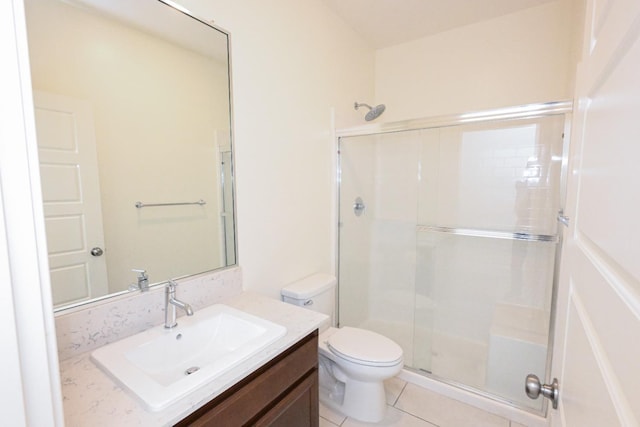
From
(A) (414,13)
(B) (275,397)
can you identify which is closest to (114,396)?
(B) (275,397)

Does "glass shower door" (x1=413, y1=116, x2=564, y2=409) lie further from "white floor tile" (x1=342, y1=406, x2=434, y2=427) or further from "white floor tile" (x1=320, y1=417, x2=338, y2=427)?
"white floor tile" (x1=320, y1=417, x2=338, y2=427)

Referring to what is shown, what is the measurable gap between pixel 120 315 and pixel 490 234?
2380mm

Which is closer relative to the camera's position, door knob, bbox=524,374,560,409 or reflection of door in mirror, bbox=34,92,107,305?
door knob, bbox=524,374,560,409

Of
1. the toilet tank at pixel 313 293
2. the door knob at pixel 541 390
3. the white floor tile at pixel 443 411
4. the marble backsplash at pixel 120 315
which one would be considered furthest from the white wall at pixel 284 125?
the door knob at pixel 541 390

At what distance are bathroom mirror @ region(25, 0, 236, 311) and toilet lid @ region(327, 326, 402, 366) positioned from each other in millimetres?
835

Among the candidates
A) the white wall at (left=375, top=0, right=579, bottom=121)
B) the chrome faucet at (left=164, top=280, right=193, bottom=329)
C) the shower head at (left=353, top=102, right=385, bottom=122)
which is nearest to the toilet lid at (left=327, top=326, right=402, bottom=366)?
the chrome faucet at (left=164, top=280, right=193, bottom=329)

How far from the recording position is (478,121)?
1830 millimetres

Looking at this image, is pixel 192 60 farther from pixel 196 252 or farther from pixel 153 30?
pixel 196 252

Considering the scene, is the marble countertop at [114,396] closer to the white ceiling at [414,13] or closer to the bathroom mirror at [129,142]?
the bathroom mirror at [129,142]

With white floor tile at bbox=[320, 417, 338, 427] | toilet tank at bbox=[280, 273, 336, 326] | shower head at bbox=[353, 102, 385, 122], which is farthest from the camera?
shower head at bbox=[353, 102, 385, 122]

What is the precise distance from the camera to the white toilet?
1639 mm

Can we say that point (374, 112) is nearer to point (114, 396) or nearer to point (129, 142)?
point (129, 142)

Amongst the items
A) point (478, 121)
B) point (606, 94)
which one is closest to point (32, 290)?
point (606, 94)

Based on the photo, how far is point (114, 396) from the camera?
84cm
